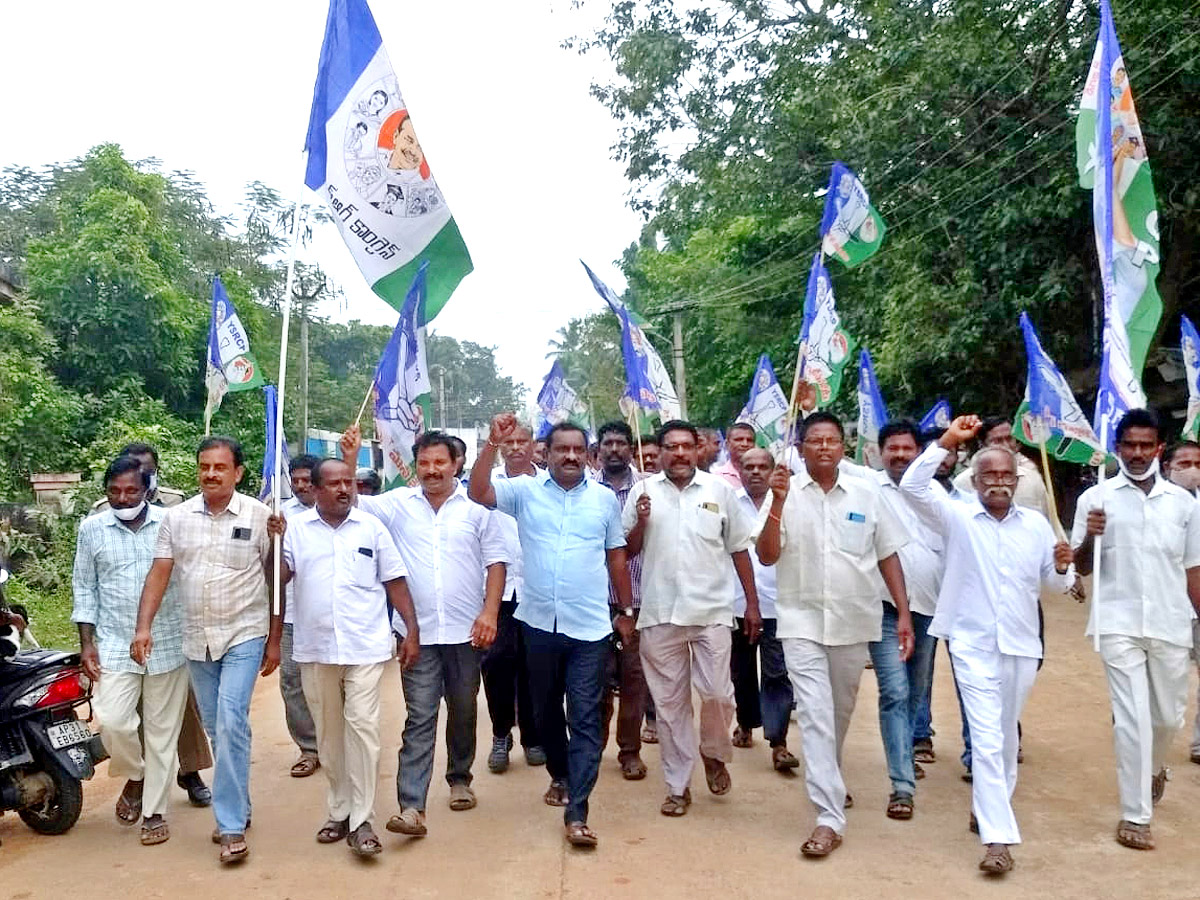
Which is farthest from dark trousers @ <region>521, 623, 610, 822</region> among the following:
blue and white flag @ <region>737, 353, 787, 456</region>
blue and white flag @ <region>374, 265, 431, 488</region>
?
blue and white flag @ <region>737, 353, 787, 456</region>

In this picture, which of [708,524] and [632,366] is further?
[632,366]

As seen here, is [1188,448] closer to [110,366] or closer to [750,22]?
[750,22]

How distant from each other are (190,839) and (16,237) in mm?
25619

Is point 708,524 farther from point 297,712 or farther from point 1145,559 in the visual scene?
point 297,712

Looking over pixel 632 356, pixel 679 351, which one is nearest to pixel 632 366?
pixel 632 356

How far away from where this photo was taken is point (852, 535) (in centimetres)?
516

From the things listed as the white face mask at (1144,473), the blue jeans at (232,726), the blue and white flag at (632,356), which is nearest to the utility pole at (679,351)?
the blue and white flag at (632,356)

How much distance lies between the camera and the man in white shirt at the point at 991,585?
482 centimetres

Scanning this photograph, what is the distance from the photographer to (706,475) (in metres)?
5.67

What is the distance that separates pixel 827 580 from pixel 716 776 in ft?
4.02

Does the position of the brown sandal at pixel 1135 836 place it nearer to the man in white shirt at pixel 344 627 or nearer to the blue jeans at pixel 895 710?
the blue jeans at pixel 895 710

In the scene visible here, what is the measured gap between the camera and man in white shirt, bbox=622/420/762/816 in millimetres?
5449

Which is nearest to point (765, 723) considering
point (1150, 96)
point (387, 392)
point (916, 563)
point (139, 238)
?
point (916, 563)

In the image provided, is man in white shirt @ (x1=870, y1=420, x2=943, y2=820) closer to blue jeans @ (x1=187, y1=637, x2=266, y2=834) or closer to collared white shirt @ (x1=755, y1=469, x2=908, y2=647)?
collared white shirt @ (x1=755, y1=469, x2=908, y2=647)
